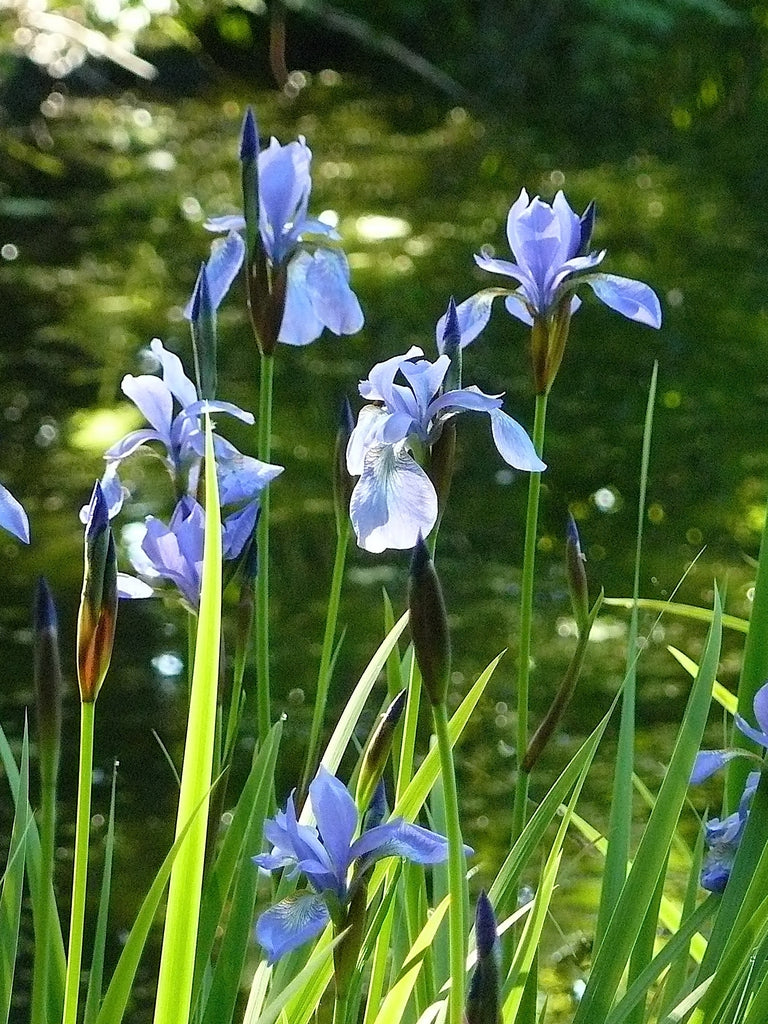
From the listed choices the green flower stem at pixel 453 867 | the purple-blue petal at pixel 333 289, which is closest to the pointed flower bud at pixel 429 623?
the green flower stem at pixel 453 867

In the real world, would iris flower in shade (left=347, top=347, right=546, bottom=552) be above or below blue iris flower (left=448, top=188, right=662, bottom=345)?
below

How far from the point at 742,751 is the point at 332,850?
203mm

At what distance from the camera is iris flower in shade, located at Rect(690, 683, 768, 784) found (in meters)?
0.61

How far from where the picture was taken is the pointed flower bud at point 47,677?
0.51 m

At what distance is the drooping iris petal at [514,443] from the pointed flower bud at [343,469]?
0.12 m

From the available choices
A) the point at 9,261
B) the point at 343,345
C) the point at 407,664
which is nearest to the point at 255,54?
the point at 9,261

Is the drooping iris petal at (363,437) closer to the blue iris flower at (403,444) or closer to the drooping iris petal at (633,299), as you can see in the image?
the blue iris flower at (403,444)

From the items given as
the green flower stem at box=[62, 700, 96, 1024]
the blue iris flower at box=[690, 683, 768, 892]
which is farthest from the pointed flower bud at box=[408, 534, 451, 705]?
the blue iris flower at box=[690, 683, 768, 892]

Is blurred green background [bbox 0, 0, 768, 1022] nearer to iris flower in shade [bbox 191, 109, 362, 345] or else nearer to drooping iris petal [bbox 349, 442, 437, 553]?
iris flower in shade [bbox 191, 109, 362, 345]

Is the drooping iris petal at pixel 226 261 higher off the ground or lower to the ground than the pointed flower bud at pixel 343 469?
higher

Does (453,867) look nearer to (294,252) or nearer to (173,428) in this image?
(173,428)

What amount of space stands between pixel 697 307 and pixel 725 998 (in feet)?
8.56

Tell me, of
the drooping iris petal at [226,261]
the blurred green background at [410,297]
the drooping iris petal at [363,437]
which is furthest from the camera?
the blurred green background at [410,297]

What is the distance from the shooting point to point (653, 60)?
5.52 metres
